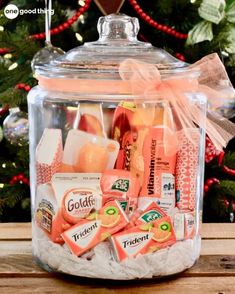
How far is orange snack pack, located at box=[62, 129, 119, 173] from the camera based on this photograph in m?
0.87

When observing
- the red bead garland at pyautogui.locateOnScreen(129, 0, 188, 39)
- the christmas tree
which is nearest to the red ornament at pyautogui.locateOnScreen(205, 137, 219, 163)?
the christmas tree

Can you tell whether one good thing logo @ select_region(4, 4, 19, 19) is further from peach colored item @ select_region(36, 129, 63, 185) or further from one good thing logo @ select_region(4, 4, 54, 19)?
peach colored item @ select_region(36, 129, 63, 185)

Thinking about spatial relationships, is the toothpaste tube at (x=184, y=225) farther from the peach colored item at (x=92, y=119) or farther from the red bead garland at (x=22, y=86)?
the red bead garland at (x=22, y=86)

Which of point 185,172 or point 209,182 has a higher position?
point 185,172

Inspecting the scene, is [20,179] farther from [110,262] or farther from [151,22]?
[110,262]

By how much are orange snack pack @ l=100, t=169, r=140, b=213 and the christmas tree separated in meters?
0.56

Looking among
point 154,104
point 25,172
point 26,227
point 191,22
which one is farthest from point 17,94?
point 154,104

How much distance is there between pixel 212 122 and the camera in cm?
95

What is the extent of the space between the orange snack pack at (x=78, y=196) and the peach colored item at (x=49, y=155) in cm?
5

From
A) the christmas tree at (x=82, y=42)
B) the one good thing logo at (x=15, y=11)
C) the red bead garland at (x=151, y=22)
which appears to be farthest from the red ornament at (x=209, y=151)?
the one good thing logo at (x=15, y=11)

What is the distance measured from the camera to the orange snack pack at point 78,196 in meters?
0.85

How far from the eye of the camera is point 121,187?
2.79 feet

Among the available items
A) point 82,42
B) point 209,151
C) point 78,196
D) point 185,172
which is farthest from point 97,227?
point 82,42

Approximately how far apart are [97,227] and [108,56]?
26cm
